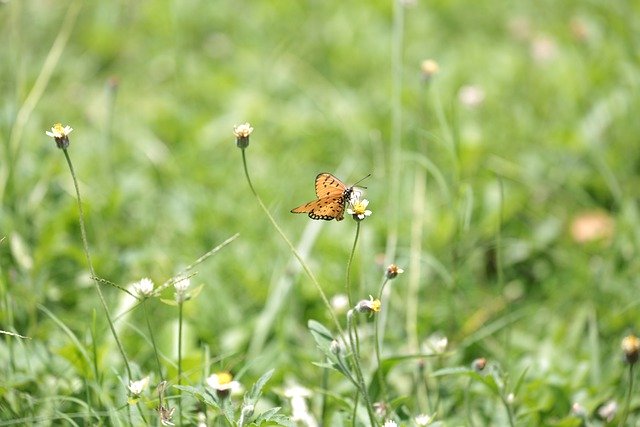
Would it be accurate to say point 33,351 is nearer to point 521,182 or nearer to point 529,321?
point 529,321


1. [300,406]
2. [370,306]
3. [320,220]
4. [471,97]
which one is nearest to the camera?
[370,306]

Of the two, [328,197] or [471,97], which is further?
[471,97]

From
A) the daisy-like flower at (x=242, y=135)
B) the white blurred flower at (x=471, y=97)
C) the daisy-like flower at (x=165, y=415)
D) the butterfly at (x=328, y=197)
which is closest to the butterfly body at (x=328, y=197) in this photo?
the butterfly at (x=328, y=197)

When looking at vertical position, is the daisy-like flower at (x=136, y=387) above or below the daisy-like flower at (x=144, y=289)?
below

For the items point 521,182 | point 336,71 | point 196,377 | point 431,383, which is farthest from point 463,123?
point 196,377

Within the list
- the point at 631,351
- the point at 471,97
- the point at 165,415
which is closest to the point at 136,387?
the point at 165,415

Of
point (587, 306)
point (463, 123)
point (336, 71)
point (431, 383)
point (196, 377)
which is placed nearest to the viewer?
point (196, 377)

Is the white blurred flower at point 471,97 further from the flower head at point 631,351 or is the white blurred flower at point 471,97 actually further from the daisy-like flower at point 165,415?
the daisy-like flower at point 165,415

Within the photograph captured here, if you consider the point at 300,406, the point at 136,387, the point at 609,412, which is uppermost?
the point at 136,387

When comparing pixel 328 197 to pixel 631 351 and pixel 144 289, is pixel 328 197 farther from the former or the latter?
pixel 631 351
